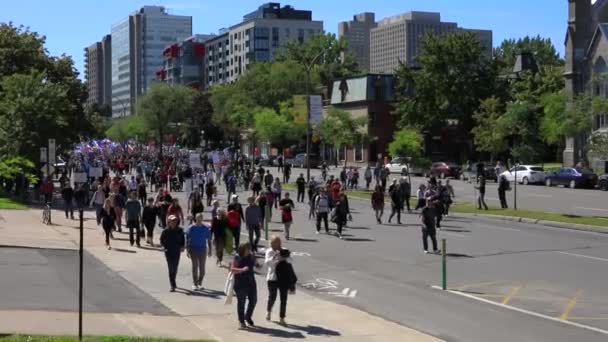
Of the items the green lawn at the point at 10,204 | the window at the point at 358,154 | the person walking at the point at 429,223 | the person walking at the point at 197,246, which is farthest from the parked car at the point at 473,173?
the person walking at the point at 197,246

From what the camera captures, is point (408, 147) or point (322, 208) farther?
point (408, 147)

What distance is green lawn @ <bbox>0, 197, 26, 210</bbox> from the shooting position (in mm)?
37822

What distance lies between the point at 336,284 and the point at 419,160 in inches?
1283

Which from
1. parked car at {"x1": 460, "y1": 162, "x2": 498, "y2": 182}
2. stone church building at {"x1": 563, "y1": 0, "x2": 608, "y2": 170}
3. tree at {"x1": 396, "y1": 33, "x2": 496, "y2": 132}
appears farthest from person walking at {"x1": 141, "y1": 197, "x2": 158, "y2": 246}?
tree at {"x1": 396, "y1": 33, "x2": 496, "y2": 132}

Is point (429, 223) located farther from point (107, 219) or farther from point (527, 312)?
point (107, 219)

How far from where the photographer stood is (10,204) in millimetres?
39125

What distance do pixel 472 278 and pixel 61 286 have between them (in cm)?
870

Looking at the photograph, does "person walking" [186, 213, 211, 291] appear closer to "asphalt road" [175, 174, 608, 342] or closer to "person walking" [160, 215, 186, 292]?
"person walking" [160, 215, 186, 292]

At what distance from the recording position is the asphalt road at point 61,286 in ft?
51.2

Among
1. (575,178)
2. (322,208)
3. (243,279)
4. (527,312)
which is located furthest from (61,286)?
(575,178)

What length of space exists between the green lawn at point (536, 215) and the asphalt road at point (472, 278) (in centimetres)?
175

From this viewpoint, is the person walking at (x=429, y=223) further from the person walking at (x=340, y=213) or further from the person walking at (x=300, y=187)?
the person walking at (x=300, y=187)

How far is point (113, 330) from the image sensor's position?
1325 cm

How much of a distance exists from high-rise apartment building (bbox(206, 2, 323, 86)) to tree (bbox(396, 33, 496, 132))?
9057 cm
